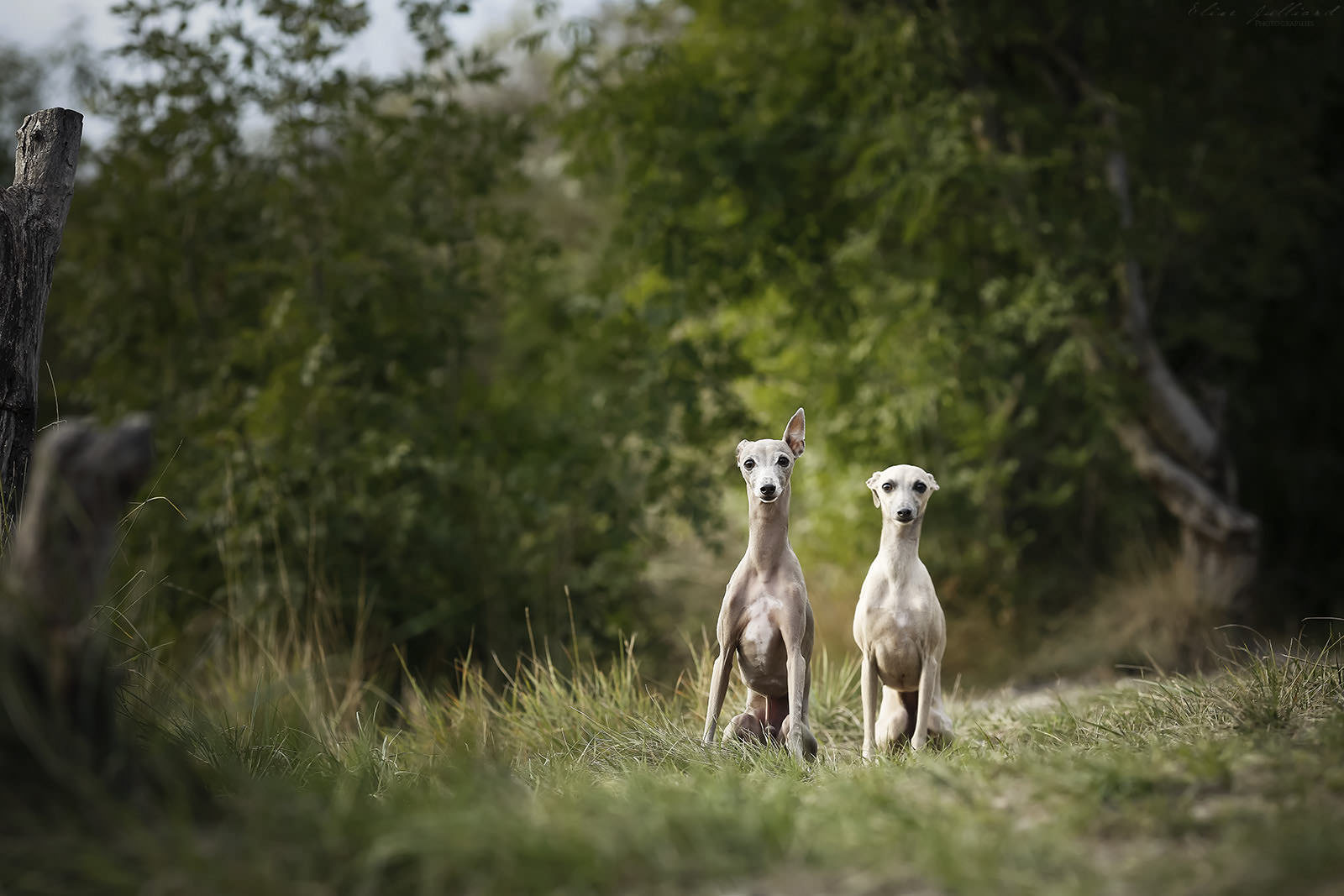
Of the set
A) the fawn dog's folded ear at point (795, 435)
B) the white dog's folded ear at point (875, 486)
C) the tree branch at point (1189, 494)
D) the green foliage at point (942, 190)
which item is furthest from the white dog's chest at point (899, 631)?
the tree branch at point (1189, 494)

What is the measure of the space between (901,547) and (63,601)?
226 centimetres

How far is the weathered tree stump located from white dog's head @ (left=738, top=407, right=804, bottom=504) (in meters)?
1.70

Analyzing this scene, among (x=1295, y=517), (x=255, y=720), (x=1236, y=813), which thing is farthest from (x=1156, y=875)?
(x=1295, y=517)

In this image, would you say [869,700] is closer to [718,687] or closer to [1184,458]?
[718,687]

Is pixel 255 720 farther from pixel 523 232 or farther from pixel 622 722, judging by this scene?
pixel 523 232

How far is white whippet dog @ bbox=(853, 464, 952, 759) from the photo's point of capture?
3.07m

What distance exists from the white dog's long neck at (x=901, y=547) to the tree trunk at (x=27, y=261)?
8.81 feet

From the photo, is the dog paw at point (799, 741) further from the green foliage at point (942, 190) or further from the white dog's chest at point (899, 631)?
the green foliage at point (942, 190)

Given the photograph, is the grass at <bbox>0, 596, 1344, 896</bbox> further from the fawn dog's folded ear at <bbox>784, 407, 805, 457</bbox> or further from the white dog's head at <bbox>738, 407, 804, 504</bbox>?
the fawn dog's folded ear at <bbox>784, 407, 805, 457</bbox>

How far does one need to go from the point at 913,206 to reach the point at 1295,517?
5392 mm

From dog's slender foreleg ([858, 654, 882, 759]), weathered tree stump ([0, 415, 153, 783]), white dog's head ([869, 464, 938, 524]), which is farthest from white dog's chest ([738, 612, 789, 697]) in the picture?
weathered tree stump ([0, 415, 153, 783])

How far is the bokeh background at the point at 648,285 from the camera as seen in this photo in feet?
19.5

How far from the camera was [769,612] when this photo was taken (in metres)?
3.11

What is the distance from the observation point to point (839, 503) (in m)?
7.69
